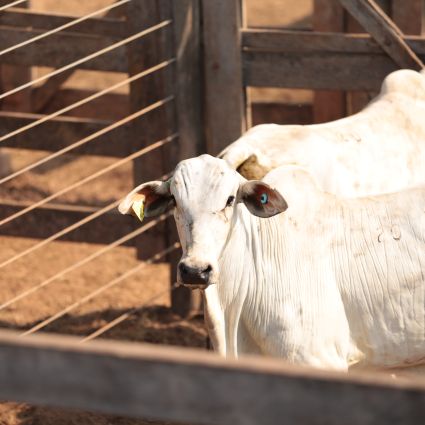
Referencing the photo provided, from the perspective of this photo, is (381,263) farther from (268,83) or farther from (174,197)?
(268,83)

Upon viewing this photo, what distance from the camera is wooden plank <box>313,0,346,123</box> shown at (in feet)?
22.3

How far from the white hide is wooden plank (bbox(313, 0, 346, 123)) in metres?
2.60

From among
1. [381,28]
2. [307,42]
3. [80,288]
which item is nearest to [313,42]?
[307,42]

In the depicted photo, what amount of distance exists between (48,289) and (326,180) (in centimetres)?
260

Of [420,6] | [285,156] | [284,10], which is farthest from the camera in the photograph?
[284,10]

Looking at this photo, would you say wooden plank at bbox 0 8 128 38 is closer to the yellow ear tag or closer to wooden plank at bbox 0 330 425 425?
the yellow ear tag

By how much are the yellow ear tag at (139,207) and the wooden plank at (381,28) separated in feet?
5.81

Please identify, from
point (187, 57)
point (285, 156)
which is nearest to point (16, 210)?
point (187, 57)

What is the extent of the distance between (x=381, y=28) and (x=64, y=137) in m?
2.07

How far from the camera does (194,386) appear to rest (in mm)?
1990

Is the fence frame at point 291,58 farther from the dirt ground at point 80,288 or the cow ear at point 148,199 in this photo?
the cow ear at point 148,199

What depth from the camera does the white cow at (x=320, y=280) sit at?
14.1 feet

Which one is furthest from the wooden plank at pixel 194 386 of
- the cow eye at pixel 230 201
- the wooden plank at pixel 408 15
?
the wooden plank at pixel 408 15

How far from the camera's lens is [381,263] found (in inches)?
172
